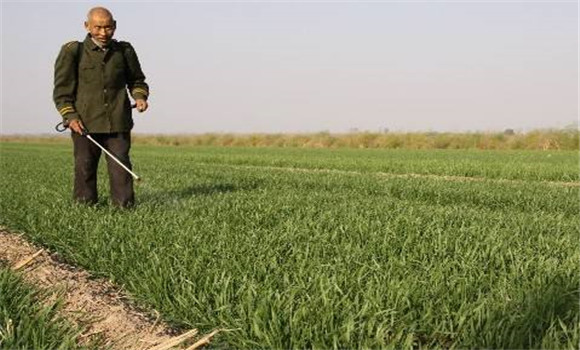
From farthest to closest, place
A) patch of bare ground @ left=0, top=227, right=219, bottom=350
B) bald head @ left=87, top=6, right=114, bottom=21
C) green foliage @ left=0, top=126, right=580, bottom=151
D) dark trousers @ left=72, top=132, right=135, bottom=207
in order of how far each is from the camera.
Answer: green foliage @ left=0, top=126, right=580, bottom=151, dark trousers @ left=72, top=132, right=135, bottom=207, bald head @ left=87, top=6, right=114, bottom=21, patch of bare ground @ left=0, top=227, right=219, bottom=350

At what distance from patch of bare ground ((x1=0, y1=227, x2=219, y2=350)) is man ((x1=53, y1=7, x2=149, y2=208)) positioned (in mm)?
2170

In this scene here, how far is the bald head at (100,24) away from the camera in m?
6.19

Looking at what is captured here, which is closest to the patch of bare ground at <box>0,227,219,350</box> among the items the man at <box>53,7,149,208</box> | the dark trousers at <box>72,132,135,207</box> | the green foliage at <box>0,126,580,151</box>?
the dark trousers at <box>72,132,135,207</box>

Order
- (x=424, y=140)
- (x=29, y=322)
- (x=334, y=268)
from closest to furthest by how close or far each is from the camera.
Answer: (x=29, y=322)
(x=334, y=268)
(x=424, y=140)

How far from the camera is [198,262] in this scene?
11.4 ft

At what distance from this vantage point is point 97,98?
21.3 feet

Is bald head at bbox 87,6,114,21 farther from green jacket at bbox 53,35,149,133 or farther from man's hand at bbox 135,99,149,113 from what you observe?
man's hand at bbox 135,99,149,113

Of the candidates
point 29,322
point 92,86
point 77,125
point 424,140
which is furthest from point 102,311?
point 424,140

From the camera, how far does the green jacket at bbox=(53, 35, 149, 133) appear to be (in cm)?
637

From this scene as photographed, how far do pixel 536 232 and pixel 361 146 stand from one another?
38.9 m

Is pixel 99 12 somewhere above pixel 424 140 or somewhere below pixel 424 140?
above

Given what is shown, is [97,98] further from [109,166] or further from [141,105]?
[109,166]

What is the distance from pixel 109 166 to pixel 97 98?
2.49 ft

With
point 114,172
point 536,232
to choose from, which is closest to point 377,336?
point 536,232
